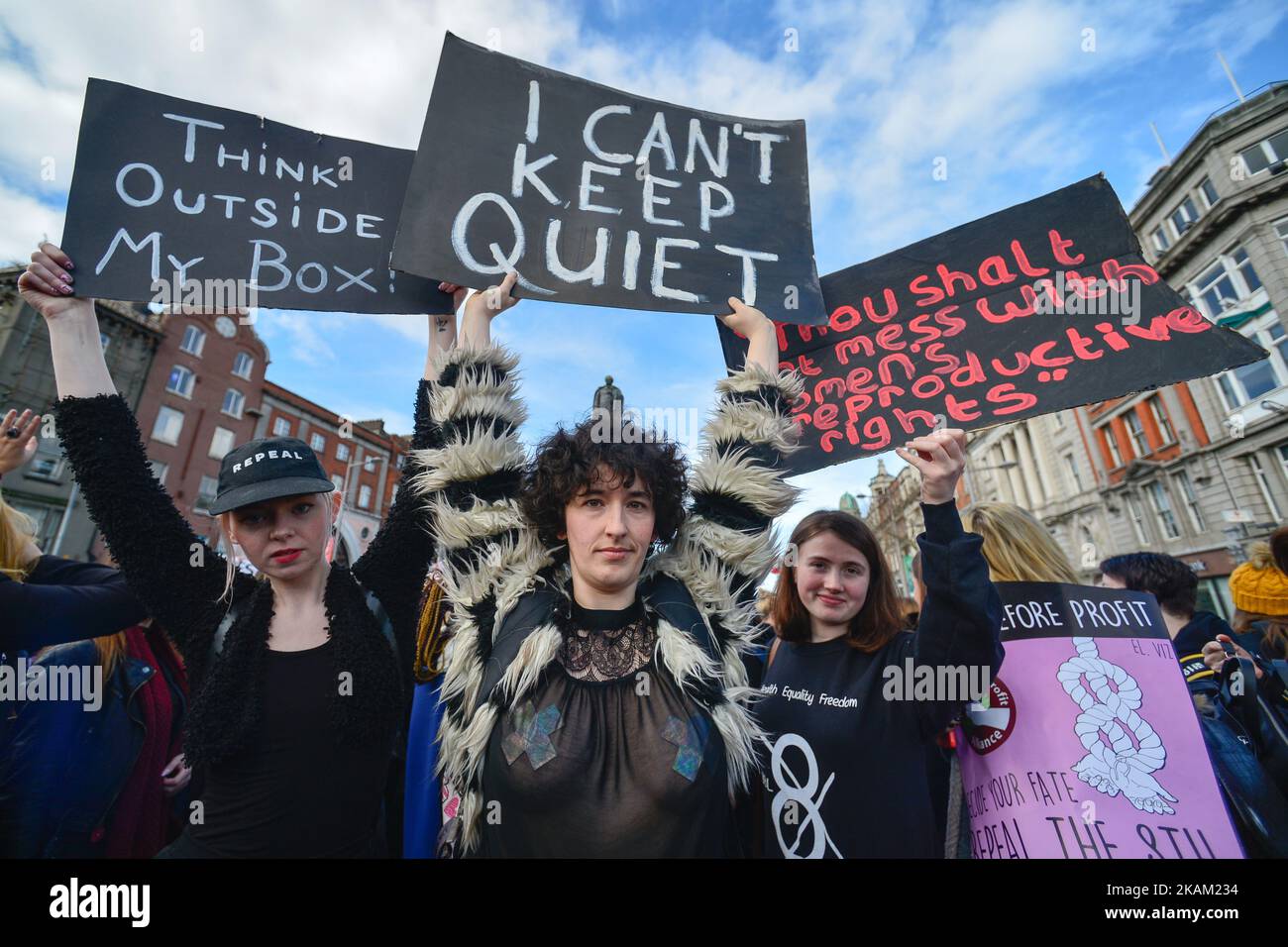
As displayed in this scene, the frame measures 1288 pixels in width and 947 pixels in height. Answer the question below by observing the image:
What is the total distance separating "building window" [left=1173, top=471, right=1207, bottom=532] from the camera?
21670 mm

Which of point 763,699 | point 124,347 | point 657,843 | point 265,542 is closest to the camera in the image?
point 657,843

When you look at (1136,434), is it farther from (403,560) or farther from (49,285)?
(49,285)

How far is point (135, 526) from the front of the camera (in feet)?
5.81

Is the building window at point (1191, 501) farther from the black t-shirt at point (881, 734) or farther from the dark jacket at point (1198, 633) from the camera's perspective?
the black t-shirt at point (881, 734)

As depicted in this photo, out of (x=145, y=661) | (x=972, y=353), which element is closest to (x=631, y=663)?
(x=972, y=353)

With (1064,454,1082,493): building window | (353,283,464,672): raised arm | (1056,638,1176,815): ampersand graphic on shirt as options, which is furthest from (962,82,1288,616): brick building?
(353,283,464,672): raised arm

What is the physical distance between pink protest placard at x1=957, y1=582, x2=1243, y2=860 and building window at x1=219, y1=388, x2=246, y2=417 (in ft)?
115

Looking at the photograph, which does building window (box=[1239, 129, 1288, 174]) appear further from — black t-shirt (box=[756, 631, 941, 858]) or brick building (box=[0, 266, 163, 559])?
brick building (box=[0, 266, 163, 559])

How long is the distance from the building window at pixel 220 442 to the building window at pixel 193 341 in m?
3.76

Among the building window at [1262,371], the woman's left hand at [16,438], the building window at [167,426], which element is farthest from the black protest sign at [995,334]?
the building window at [167,426]

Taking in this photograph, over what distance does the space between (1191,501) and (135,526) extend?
101ft
